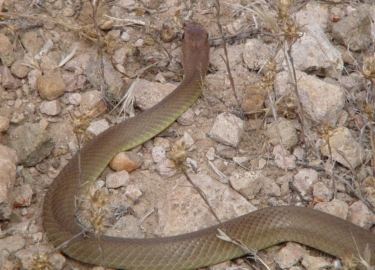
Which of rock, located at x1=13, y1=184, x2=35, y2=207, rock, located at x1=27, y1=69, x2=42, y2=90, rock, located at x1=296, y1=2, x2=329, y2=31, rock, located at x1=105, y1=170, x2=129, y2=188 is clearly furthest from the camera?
rock, located at x1=296, y1=2, x2=329, y2=31

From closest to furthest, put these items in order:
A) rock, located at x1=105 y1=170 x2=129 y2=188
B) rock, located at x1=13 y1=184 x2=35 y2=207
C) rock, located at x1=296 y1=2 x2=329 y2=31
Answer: rock, located at x1=13 y1=184 x2=35 y2=207 < rock, located at x1=105 y1=170 x2=129 y2=188 < rock, located at x1=296 y1=2 x2=329 y2=31

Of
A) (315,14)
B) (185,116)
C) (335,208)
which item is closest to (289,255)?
(335,208)

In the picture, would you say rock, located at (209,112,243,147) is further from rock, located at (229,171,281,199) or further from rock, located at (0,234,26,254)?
rock, located at (0,234,26,254)

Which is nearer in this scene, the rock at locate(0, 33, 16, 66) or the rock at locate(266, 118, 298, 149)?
the rock at locate(266, 118, 298, 149)

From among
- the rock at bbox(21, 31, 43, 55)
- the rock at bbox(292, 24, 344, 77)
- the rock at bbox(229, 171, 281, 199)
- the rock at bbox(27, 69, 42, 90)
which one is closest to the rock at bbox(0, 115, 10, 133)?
the rock at bbox(27, 69, 42, 90)

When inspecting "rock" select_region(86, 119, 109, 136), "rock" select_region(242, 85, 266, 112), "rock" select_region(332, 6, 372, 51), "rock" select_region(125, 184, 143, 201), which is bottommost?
"rock" select_region(125, 184, 143, 201)

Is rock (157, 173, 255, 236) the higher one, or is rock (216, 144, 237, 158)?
rock (216, 144, 237, 158)

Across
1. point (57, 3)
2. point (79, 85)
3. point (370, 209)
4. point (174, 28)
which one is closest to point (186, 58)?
point (174, 28)
